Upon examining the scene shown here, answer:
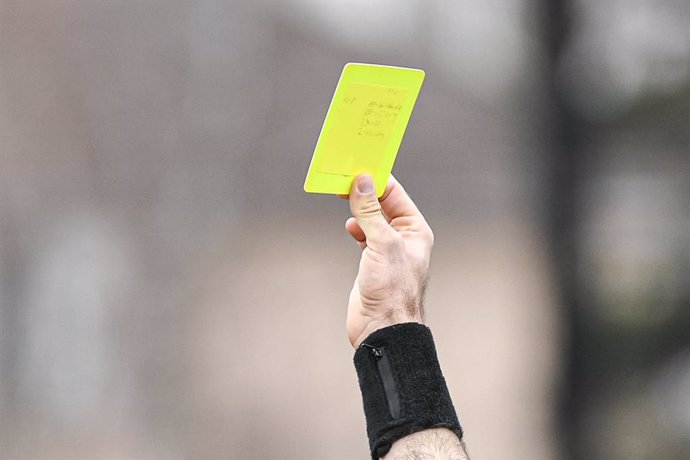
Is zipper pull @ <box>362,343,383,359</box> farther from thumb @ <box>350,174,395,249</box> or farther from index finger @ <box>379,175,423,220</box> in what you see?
index finger @ <box>379,175,423,220</box>

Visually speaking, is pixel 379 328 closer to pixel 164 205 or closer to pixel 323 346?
pixel 323 346

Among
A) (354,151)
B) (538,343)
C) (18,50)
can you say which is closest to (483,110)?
(538,343)

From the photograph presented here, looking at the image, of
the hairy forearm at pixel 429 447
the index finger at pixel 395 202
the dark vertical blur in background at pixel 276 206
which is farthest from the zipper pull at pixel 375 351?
the dark vertical blur in background at pixel 276 206

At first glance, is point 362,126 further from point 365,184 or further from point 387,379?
point 387,379

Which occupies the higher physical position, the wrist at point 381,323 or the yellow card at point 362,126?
the yellow card at point 362,126

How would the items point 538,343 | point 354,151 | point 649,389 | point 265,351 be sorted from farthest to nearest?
point 265,351 → point 538,343 → point 649,389 → point 354,151

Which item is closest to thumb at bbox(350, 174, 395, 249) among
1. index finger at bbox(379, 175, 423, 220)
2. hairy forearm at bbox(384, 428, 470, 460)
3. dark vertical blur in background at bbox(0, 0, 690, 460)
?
index finger at bbox(379, 175, 423, 220)

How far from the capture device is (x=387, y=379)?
3.85 feet

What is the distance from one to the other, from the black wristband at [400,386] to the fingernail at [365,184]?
0.18 m

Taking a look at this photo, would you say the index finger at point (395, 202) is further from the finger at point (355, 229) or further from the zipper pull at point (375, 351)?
the zipper pull at point (375, 351)

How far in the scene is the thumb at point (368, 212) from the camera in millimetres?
1220

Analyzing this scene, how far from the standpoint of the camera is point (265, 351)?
3602 mm

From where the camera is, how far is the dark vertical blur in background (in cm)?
335

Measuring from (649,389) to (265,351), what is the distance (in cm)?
141
